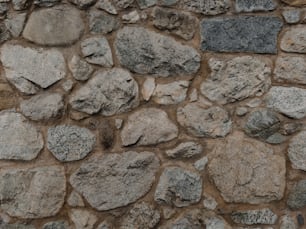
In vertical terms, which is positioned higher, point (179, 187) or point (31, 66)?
point (31, 66)

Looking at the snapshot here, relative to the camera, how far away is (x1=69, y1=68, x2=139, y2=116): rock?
2.03 meters

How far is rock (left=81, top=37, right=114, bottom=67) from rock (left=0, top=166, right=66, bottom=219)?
519 mm

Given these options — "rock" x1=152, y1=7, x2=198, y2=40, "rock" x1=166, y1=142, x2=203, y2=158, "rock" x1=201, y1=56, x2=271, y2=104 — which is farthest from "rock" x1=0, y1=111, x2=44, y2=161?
"rock" x1=201, y1=56, x2=271, y2=104

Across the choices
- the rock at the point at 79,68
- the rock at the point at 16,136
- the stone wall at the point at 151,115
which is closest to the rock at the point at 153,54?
the stone wall at the point at 151,115

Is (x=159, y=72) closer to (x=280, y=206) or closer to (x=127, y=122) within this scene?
(x=127, y=122)

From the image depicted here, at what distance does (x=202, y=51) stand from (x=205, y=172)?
544 millimetres

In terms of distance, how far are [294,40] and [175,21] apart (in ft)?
1.74

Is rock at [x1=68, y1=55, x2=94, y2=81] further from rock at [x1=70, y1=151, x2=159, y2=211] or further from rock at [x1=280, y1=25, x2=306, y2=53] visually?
rock at [x1=280, y1=25, x2=306, y2=53]

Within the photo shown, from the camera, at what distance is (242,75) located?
2.03m

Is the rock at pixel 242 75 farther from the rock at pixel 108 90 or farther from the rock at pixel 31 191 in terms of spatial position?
the rock at pixel 31 191

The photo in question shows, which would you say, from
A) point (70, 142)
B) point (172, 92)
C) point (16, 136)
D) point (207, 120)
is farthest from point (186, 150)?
→ point (16, 136)

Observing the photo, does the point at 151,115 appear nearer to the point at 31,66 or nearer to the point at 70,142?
the point at 70,142

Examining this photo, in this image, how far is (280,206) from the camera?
2.05 meters

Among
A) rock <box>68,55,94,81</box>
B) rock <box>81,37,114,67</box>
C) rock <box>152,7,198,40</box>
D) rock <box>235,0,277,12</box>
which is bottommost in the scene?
rock <box>68,55,94,81</box>
